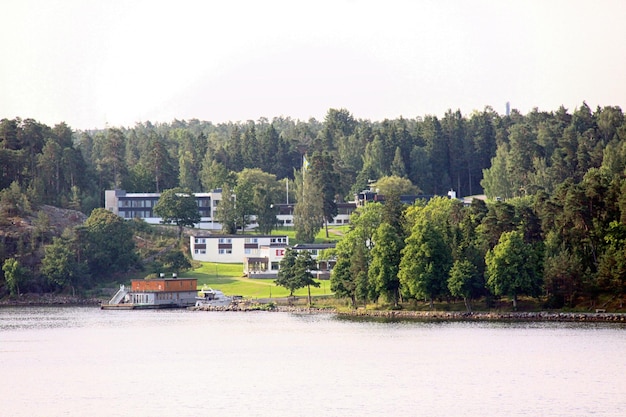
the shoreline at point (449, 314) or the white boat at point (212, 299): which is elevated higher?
the white boat at point (212, 299)

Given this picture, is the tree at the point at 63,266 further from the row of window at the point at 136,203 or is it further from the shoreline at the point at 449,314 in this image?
the row of window at the point at 136,203

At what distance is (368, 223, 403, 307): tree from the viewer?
112 m

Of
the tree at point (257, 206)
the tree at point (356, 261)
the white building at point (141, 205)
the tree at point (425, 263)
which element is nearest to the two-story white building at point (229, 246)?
the tree at point (257, 206)

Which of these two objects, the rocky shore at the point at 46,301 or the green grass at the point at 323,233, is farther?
the green grass at the point at 323,233

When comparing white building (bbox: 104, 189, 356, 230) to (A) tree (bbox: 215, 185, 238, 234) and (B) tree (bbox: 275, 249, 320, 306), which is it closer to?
(A) tree (bbox: 215, 185, 238, 234)

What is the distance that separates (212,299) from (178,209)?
4231 cm

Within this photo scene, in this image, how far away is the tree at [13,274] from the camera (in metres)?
147

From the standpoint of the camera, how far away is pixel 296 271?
128 metres

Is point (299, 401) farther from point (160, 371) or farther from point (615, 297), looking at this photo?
point (615, 297)

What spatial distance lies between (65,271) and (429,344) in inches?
2915

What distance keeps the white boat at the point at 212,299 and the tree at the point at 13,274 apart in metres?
24.1

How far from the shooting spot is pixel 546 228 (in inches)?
4574

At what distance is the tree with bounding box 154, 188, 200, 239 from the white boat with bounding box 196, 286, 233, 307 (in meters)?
38.1

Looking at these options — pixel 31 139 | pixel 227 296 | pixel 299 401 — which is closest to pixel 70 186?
pixel 31 139
